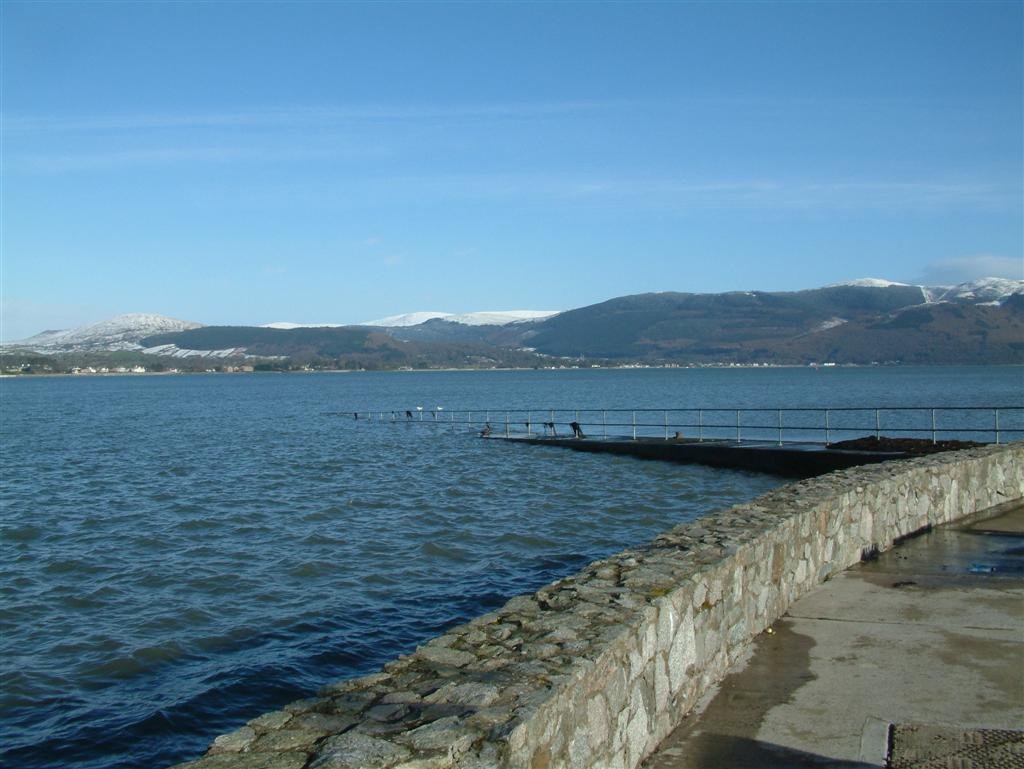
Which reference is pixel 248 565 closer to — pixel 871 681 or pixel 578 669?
pixel 871 681

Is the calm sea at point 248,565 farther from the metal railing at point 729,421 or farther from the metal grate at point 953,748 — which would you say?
the metal railing at point 729,421

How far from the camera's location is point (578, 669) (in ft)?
14.9

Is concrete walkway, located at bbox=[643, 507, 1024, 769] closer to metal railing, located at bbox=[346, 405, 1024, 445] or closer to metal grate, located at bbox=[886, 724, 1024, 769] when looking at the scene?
metal grate, located at bbox=[886, 724, 1024, 769]

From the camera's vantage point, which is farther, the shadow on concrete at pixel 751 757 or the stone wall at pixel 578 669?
the shadow on concrete at pixel 751 757

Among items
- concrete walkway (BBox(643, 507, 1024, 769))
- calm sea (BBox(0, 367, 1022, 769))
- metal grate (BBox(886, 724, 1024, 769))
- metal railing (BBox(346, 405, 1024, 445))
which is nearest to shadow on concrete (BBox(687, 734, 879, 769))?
concrete walkway (BBox(643, 507, 1024, 769))

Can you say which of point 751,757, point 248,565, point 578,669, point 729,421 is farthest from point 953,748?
point 729,421

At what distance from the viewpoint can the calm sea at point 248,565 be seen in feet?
30.2

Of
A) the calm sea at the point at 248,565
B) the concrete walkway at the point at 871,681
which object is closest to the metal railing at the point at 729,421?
the calm sea at the point at 248,565

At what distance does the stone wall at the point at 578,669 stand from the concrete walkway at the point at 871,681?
20cm

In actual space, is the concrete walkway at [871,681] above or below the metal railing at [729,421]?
above

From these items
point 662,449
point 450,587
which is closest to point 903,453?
point 662,449

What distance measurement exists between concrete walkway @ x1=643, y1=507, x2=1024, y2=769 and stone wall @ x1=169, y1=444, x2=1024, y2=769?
199mm

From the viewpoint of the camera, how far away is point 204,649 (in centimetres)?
1070

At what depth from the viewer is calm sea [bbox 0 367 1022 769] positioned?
9203mm
